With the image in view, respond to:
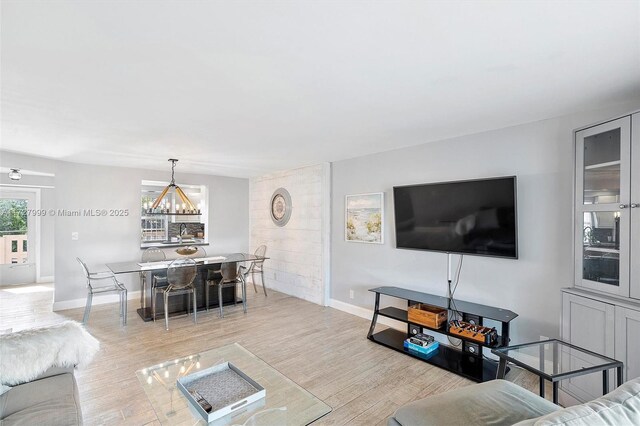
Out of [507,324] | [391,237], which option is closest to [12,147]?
[391,237]

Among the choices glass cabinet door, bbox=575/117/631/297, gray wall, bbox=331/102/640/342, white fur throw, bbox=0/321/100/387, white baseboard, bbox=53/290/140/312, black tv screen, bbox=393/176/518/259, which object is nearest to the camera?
white fur throw, bbox=0/321/100/387

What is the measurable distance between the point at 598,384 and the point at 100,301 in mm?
6180

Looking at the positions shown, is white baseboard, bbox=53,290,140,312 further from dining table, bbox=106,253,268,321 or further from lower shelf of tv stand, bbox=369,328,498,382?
lower shelf of tv stand, bbox=369,328,498,382

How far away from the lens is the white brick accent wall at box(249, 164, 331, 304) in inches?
196

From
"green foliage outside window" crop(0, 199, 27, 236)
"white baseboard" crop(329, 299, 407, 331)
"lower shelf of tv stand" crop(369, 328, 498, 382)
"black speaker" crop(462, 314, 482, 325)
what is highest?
"green foliage outside window" crop(0, 199, 27, 236)

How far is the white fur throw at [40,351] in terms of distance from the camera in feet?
5.87

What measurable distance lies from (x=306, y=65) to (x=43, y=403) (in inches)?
90.7

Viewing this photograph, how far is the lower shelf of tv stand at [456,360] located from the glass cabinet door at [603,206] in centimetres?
112

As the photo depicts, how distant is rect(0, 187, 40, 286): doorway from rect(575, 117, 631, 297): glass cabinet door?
864cm

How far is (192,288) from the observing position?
4.47 m

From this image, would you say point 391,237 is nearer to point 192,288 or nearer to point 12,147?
point 192,288

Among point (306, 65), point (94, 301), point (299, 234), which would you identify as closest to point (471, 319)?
point (306, 65)

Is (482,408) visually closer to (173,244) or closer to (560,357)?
(560,357)

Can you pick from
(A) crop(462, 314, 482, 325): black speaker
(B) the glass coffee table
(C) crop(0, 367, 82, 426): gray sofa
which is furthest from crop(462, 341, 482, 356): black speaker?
(C) crop(0, 367, 82, 426): gray sofa
